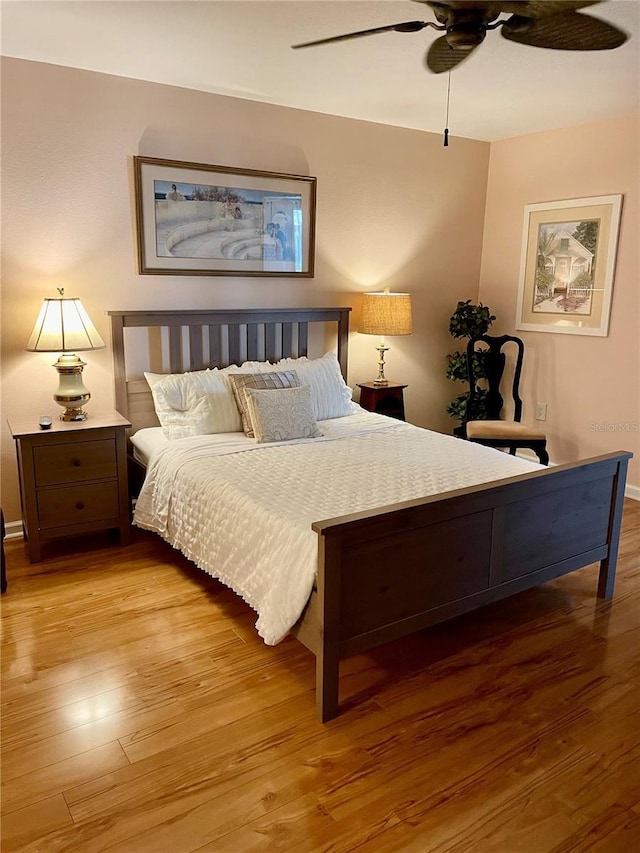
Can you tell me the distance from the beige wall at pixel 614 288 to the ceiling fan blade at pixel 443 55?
2437 millimetres

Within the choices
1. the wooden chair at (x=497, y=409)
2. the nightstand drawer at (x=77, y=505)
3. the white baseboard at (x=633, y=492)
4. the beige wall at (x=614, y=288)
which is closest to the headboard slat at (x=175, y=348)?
the nightstand drawer at (x=77, y=505)

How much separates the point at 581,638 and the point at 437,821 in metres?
1.21

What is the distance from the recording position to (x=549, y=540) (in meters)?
2.72

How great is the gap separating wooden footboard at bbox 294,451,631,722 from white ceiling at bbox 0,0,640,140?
192cm

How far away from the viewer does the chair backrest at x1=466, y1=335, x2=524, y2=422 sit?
4.76m

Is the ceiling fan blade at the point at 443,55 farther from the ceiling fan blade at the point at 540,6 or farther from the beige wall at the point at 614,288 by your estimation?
the beige wall at the point at 614,288

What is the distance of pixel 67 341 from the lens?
3170 millimetres

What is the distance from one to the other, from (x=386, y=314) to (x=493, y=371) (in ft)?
3.77

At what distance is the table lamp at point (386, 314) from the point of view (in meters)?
4.33

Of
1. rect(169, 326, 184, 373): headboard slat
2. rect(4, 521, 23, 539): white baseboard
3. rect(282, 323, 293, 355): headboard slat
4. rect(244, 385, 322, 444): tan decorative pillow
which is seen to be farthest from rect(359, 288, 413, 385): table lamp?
rect(4, 521, 23, 539): white baseboard

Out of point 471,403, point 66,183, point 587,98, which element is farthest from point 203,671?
point 587,98

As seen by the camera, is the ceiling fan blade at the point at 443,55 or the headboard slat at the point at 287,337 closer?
the ceiling fan blade at the point at 443,55

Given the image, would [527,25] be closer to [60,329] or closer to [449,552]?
[449,552]

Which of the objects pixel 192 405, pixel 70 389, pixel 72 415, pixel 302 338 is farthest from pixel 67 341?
pixel 302 338
